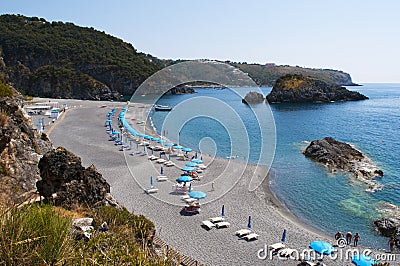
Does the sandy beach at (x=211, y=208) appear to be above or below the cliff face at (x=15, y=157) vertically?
below

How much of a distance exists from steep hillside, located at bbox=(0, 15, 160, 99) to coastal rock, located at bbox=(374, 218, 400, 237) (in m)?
85.7

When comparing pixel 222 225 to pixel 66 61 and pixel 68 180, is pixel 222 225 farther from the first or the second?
pixel 66 61

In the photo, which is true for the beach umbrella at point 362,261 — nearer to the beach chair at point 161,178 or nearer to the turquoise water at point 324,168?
the turquoise water at point 324,168

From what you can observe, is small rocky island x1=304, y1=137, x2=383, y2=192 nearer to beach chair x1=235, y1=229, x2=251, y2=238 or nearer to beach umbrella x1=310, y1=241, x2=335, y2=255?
beach umbrella x1=310, y1=241, x2=335, y2=255

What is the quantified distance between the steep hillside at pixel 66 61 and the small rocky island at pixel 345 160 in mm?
73344

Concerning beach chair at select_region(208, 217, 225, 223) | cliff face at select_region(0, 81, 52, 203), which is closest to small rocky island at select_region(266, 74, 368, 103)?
beach chair at select_region(208, 217, 225, 223)

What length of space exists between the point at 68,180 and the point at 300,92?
302 ft

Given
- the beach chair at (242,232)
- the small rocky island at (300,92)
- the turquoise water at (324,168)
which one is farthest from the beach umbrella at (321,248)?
the small rocky island at (300,92)

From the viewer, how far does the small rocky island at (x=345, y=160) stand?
25953mm

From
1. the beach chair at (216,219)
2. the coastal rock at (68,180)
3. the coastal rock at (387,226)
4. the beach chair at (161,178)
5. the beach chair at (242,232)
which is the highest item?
the coastal rock at (68,180)

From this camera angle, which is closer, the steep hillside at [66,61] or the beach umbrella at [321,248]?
the beach umbrella at [321,248]

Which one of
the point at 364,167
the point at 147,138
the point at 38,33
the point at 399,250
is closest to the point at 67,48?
the point at 38,33

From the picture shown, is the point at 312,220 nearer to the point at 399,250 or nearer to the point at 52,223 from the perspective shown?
the point at 399,250

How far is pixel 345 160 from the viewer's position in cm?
2984
